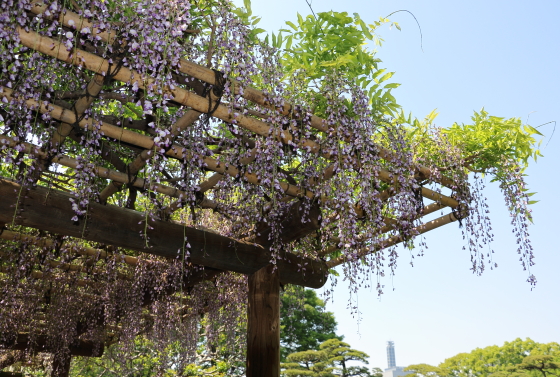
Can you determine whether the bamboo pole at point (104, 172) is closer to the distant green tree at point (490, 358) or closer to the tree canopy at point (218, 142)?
the tree canopy at point (218, 142)

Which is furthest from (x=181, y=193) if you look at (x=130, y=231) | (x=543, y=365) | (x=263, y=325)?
(x=543, y=365)

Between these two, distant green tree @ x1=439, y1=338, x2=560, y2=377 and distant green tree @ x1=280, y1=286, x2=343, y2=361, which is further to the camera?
distant green tree @ x1=439, y1=338, x2=560, y2=377

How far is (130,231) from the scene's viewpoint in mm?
3549

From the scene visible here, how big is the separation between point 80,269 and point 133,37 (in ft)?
12.7

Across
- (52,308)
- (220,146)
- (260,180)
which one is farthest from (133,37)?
(52,308)

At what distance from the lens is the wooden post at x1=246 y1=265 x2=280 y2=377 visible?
13.3 ft

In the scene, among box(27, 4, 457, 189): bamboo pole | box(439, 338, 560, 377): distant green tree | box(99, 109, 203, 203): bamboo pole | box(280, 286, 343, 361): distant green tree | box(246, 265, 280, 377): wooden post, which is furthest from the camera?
box(439, 338, 560, 377): distant green tree

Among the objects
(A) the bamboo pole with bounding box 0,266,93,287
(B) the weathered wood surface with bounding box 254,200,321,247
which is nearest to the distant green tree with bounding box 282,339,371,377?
(A) the bamboo pole with bounding box 0,266,93,287

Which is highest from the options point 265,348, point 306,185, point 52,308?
point 306,185

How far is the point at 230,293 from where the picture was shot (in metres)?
6.05

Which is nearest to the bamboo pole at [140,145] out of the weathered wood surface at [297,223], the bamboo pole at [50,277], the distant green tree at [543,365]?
the weathered wood surface at [297,223]

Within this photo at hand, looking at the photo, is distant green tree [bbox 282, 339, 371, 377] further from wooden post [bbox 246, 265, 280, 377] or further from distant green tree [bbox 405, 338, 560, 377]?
wooden post [bbox 246, 265, 280, 377]

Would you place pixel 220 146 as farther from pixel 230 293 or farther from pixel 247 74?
pixel 230 293

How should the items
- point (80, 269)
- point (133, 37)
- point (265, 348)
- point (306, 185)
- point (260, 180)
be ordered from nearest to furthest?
point (133, 37) < point (260, 180) < point (306, 185) < point (265, 348) < point (80, 269)
